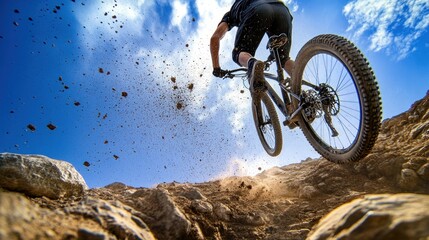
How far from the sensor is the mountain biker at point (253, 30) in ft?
13.8

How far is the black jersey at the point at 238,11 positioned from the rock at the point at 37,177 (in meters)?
3.40

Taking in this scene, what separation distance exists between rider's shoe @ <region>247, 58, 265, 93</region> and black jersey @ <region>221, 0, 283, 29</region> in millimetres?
904

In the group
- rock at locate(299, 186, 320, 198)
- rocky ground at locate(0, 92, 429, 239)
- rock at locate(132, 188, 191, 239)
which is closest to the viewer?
rocky ground at locate(0, 92, 429, 239)

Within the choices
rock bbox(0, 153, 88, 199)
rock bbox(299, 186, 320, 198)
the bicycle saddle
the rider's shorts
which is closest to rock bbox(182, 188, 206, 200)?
rock bbox(0, 153, 88, 199)

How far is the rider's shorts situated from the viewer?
424 centimetres

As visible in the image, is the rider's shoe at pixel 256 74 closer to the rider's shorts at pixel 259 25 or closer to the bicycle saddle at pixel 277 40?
the bicycle saddle at pixel 277 40

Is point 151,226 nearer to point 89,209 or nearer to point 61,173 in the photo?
point 89,209

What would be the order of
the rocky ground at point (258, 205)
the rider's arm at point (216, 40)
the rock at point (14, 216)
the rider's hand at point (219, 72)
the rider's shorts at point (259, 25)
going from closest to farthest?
the rock at point (14, 216) → the rocky ground at point (258, 205) → the rider's shorts at point (259, 25) → the rider's arm at point (216, 40) → the rider's hand at point (219, 72)

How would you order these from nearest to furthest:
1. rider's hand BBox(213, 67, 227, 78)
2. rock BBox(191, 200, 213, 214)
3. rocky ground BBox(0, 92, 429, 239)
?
1. rocky ground BBox(0, 92, 429, 239)
2. rock BBox(191, 200, 213, 214)
3. rider's hand BBox(213, 67, 227, 78)

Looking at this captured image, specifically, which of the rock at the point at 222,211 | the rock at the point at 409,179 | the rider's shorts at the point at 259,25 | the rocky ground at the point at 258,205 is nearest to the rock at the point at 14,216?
the rocky ground at the point at 258,205

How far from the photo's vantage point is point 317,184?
444 centimetres

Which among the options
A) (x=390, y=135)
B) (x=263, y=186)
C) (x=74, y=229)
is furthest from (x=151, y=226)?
(x=390, y=135)

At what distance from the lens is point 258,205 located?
3.88 meters

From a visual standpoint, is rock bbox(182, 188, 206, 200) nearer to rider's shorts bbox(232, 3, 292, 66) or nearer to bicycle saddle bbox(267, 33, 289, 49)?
rider's shorts bbox(232, 3, 292, 66)
